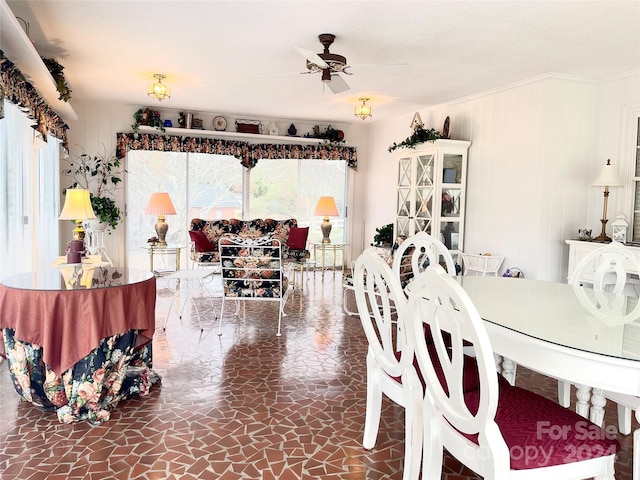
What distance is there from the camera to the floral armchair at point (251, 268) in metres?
4.02

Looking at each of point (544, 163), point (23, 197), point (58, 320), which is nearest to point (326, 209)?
point (544, 163)

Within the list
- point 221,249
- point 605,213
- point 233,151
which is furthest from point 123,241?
point 605,213

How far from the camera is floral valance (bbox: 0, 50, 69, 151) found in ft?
9.37

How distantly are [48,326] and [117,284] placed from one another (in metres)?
0.39

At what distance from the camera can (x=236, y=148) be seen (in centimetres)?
738

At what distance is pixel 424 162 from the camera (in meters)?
5.82

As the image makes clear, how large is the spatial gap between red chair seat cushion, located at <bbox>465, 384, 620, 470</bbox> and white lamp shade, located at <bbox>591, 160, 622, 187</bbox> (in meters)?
3.26

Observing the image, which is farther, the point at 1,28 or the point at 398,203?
the point at 398,203

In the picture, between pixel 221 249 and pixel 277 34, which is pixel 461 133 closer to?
pixel 277 34

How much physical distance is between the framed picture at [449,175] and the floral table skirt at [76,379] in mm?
4123

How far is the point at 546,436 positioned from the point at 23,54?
3.66 metres

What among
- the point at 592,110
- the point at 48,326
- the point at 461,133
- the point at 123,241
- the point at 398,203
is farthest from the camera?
the point at 123,241

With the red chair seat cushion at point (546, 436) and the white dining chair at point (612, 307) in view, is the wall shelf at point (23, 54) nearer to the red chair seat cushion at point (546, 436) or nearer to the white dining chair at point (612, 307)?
the red chair seat cushion at point (546, 436)

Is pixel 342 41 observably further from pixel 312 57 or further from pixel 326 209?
pixel 326 209
